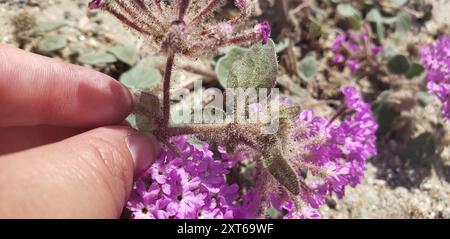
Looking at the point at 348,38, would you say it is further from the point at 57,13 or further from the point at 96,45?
the point at 57,13

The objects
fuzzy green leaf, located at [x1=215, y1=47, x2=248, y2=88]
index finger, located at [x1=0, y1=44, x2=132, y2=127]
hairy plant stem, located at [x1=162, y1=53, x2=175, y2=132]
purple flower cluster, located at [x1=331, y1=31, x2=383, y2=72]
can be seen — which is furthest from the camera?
purple flower cluster, located at [x1=331, y1=31, x2=383, y2=72]

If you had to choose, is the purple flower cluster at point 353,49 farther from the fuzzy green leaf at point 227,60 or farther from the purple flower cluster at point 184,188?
the purple flower cluster at point 184,188

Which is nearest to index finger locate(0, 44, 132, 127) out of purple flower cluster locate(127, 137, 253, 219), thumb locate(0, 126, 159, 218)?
thumb locate(0, 126, 159, 218)

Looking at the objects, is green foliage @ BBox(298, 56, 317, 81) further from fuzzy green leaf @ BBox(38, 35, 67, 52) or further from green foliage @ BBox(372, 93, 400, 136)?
fuzzy green leaf @ BBox(38, 35, 67, 52)

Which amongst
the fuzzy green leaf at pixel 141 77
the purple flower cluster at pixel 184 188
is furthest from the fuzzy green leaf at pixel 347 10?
the purple flower cluster at pixel 184 188

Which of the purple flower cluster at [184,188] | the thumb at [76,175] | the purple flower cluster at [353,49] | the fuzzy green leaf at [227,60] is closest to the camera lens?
the thumb at [76,175]
